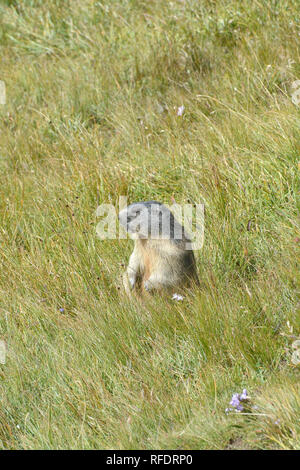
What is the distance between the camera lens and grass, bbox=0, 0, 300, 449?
3.49m

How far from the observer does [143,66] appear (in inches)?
279

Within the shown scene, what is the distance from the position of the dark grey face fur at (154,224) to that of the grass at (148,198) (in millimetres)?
347

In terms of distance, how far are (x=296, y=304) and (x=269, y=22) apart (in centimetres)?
375

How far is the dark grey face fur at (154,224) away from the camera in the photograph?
4238 mm

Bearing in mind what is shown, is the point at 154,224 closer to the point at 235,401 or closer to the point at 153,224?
the point at 153,224

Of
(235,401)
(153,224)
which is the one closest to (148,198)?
(153,224)

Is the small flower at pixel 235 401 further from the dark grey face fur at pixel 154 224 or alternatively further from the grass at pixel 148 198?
the dark grey face fur at pixel 154 224

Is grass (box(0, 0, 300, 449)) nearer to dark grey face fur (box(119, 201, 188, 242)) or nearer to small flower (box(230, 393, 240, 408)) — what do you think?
small flower (box(230, 393, 240, 408))

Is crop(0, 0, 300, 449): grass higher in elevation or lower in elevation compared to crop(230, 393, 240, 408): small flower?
higher

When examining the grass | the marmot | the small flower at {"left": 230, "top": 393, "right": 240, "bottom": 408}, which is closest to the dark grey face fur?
the marmot

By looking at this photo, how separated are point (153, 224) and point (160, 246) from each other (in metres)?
0.14

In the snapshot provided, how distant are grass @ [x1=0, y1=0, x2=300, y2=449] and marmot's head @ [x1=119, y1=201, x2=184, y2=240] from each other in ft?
1.16

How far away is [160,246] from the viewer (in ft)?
13.9

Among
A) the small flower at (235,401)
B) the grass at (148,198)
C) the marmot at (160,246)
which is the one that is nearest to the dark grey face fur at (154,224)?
the marmot at (160,246)
